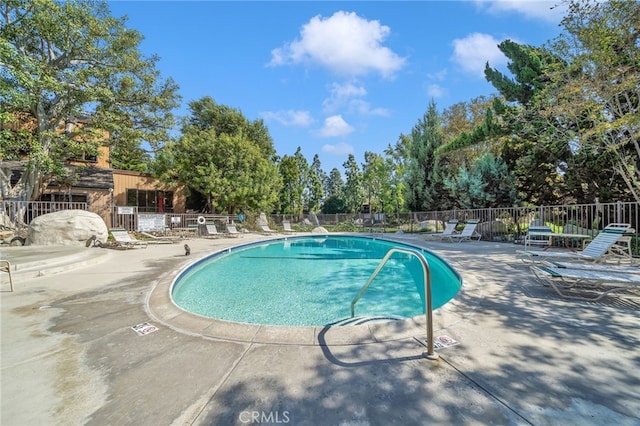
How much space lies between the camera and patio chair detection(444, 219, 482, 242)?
11.7 meters

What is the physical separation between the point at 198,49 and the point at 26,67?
6827mm

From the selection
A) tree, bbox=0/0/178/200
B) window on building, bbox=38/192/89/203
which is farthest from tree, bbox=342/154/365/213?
window on building, bbox=38/192/89/203

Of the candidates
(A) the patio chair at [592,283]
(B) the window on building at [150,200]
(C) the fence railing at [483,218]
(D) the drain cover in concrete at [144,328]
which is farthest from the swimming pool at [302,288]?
(B) the window on building at [150,200]

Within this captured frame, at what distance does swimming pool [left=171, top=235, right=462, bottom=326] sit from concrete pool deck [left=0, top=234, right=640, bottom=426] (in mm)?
1171

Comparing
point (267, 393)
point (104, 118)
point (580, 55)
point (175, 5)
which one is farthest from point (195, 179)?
point (580, 55)

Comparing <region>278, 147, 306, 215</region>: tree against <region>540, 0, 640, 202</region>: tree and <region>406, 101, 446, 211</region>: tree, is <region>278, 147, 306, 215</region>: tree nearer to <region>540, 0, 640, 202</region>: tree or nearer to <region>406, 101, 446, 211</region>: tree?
<region>406, 101, 446, 211</region>: tree

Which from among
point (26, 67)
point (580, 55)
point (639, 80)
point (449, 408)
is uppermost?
point (26, 67)

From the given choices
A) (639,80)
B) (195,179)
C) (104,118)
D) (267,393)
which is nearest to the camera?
(267,393)

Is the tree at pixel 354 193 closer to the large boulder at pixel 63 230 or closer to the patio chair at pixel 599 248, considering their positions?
the large boulder at pixel 63 230

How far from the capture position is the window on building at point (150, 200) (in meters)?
20.0

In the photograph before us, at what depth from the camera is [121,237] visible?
1033 centimetres

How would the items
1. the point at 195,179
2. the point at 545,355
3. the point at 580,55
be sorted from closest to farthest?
the point at 545,355, the point at 580,55, the point at 195,179

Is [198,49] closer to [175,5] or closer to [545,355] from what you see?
[175,5]

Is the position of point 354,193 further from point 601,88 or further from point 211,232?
point 601,88
